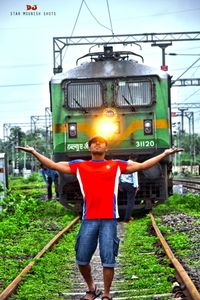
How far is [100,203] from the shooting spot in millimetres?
6812

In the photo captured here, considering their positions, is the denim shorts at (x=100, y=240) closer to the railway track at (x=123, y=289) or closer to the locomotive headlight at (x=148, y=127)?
the railway track at (x=123, y=289)

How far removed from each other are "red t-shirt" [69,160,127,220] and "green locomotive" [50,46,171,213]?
9385 millimetres

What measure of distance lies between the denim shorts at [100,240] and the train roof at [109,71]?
9.89 metres

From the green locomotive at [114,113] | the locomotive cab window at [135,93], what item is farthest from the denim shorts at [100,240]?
the locomotive cab window at [135,93]

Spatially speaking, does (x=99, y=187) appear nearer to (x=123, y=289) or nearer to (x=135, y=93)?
(x=123, y=289)

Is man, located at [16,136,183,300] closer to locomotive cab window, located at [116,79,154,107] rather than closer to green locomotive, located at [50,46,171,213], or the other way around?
green locomotive, located at [50,46,171,213]

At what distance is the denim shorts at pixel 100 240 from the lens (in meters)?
6.86

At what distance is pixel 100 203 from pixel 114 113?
9.69 metres

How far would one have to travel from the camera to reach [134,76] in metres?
16.4

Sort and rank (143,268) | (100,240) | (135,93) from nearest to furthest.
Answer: (100,240)
(143,268)
(135,93)

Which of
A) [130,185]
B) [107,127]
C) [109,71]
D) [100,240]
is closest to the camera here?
[100,240]

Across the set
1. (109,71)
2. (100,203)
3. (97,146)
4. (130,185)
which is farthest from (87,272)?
(109,71)

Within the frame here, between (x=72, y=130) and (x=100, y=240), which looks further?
(x=72, y=130)

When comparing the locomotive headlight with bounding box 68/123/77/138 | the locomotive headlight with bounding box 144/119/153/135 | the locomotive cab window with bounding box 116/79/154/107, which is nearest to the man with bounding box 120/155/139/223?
the locomotive headlight with bounding box 144/119/153/135
